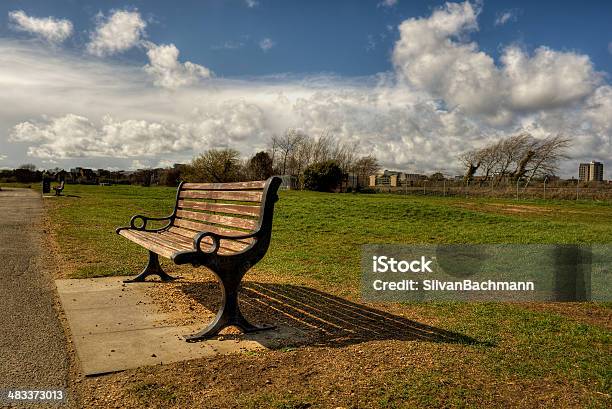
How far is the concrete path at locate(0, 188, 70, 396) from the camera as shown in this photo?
336cm

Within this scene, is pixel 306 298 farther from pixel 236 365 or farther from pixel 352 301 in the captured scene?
pixel 236 365

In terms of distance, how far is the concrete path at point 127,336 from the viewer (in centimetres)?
370

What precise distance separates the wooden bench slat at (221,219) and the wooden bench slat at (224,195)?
0.21 metres

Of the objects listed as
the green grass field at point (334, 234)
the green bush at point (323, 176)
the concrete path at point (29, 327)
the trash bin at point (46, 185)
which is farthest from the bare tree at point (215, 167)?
the concrete path at point (29, 327)

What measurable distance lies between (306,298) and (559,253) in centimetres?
569

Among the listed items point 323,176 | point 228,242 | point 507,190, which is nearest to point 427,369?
point 228,242

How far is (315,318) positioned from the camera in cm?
487

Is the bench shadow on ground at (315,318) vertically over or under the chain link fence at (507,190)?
under

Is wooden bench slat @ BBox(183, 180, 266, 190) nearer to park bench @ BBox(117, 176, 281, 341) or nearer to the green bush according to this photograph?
park bench @ BBox(117, 176, 281, 341)

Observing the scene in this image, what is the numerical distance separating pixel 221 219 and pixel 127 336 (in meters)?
1.69

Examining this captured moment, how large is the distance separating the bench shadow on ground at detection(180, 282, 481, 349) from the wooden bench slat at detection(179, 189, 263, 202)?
1119 mm

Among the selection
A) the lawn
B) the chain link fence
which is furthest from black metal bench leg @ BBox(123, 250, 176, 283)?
the chain link fence

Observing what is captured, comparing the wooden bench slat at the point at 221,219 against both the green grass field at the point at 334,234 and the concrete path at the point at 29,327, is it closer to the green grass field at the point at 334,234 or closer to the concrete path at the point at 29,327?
the green grass field at the point at 334,234

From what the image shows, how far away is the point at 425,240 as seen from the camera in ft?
36.5
